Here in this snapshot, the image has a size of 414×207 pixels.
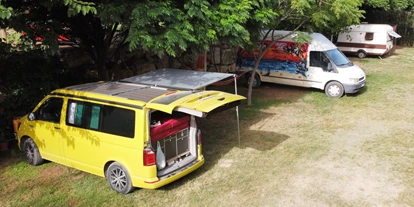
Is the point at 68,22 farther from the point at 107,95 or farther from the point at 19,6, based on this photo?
the point at 107,95

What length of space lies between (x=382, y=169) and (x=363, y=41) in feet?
50.8

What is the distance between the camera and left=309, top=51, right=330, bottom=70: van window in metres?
13.8

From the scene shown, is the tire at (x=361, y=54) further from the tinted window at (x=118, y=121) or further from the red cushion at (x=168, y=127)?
the tinted window at (x=118, y=121)

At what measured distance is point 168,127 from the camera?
6.88 metres

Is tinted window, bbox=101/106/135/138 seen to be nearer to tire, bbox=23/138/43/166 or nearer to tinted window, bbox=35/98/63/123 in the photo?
tinted window, bbox=35/98/63/123

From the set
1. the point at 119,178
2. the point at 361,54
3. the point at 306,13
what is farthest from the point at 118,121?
the point at 361,54

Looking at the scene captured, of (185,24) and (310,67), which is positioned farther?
(310,67)

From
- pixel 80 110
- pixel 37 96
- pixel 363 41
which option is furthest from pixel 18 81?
pixel 363 41

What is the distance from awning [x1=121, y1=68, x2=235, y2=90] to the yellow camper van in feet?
0.16

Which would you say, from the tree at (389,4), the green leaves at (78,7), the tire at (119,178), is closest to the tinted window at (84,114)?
the tire at (119,178)

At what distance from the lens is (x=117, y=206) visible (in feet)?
21.4

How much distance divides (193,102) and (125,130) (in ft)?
4.31

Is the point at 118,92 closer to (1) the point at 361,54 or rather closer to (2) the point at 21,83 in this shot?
(2) the point at 21,83

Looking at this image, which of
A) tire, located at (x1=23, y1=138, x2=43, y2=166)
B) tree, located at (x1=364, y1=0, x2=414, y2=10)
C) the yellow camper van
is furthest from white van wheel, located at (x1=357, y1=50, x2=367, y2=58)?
tire, located at (x1=23, y1=138, x2=43, y2=166)
